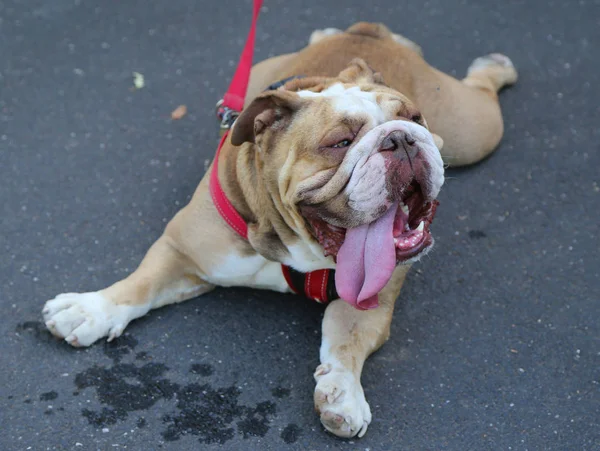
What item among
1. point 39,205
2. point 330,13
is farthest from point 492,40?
point 39,205

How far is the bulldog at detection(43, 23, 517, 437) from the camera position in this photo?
10.1ft

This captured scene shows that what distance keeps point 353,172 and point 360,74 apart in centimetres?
74

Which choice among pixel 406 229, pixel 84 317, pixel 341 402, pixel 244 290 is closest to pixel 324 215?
pixel 406 229

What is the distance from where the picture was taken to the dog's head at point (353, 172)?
3.05 m

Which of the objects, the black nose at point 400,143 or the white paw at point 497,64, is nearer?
the black nose at point 400,143

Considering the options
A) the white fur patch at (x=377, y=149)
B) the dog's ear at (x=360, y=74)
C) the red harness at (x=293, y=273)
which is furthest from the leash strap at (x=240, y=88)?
the white fur patch at (x=377, y=149)

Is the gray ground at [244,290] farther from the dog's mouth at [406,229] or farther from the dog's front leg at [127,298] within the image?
the dog's mouth at [406,229]

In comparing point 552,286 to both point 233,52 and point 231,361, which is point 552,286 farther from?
point 233,52

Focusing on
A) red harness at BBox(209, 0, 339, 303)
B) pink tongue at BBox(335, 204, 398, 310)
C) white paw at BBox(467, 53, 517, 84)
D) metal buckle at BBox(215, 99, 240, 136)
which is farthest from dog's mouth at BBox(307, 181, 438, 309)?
white paw at BBox(467, 53, 517, 84)

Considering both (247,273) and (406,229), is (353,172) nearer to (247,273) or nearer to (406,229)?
(406,229)

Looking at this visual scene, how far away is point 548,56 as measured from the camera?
19.2ft

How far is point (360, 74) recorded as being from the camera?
3633mm

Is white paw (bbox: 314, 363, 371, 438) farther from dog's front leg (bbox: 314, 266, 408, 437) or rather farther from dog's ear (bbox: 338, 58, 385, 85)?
dog's ear (bbox: 338, 58, 385, 85)

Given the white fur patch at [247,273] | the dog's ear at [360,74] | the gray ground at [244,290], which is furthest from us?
the white fur patch at [247,273]
